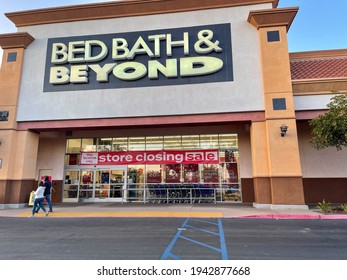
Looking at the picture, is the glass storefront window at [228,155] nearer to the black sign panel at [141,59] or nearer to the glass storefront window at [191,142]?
the glass storefront window at [191,142]

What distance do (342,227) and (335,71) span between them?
9.91 m

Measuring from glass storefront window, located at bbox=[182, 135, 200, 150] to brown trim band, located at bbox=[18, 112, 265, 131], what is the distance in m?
3.40

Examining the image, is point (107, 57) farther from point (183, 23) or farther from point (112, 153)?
point (112, 153)

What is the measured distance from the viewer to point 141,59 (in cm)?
1558

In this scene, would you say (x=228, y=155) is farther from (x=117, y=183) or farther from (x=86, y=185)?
(x=86, y=185)

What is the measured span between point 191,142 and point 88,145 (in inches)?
298

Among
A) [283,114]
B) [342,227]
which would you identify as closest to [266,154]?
[283,114]

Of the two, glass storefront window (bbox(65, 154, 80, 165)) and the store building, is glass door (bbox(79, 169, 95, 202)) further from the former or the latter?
glass storefront window (bbox(65, 154, 80, 165))

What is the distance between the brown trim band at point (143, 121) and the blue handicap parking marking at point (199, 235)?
19.5ft

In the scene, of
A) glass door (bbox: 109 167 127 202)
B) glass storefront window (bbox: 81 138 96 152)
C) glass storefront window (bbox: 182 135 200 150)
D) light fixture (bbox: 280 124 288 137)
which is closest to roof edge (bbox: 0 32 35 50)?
glass storefront window (bbox: 81 138 96 152)

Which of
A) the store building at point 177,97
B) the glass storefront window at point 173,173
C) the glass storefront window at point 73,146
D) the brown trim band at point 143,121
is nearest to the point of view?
the store building at point 177,97

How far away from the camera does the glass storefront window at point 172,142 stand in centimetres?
1788

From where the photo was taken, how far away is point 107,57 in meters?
15.9

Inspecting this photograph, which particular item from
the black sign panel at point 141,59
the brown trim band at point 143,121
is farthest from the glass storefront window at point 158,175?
the black sign panel at point 141,59
